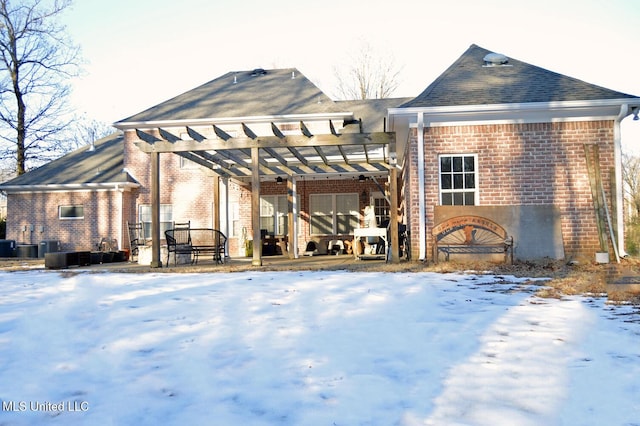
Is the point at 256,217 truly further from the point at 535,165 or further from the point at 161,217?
the point at 161,217

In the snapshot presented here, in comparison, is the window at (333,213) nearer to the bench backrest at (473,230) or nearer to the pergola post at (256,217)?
the pergola post at (256,217)

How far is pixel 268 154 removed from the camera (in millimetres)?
14562

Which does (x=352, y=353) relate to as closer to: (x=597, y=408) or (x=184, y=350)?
(x=184, y=350)

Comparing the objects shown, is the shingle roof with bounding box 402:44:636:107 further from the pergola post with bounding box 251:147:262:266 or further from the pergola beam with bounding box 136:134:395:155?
the pergola post with bounding box 251:147:262:266

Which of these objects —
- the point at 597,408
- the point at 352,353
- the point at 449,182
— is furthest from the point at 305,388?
the point at 449,182

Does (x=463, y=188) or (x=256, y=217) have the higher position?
(x=463, y=188)

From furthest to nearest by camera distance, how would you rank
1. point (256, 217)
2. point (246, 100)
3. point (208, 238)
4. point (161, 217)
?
point (246, 100) → point (161, 217) → point (208, 238) → point (256, 217)

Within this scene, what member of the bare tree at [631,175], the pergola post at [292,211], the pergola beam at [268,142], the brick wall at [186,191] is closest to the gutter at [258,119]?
the brick wall at [186,191]

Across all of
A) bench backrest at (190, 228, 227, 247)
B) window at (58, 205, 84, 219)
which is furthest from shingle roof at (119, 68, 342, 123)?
bench backrest at (190, 228, 227, 247)

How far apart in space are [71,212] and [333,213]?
10142 mm

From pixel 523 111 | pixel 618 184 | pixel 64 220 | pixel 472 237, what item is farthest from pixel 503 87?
pixel 64 220

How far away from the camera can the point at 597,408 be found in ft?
9.18

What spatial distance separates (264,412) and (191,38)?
47.3 feet

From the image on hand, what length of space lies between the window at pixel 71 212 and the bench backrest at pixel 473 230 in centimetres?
1452
